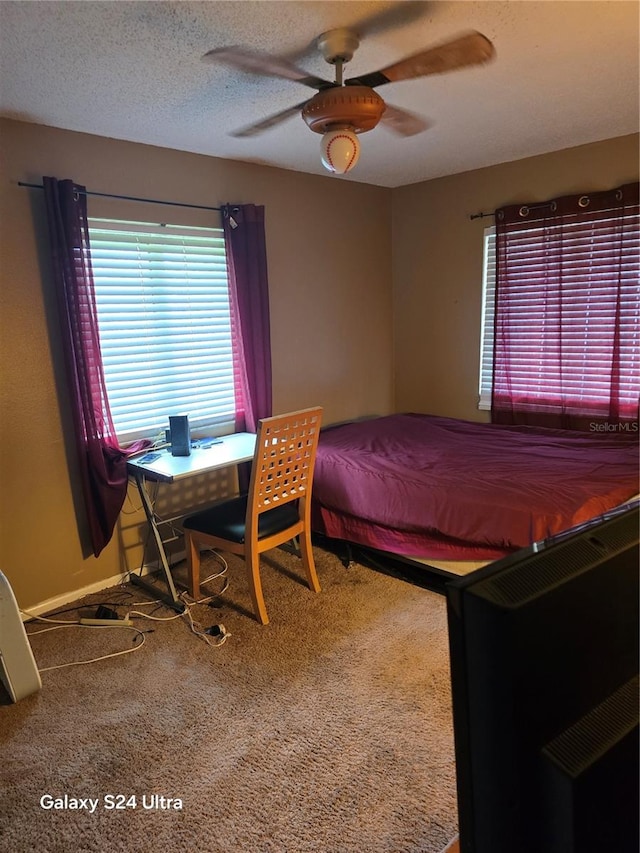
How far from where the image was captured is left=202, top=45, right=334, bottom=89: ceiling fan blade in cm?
191

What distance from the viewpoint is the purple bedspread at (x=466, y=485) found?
241 centimetres

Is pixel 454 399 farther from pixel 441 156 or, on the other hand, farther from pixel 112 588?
pixel 112 588

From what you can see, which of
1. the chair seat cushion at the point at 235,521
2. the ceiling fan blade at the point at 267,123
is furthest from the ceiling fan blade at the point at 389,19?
the chair seat cushion at the point at 235,521

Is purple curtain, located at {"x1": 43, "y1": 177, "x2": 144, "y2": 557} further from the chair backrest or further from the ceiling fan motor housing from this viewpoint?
the ceiling fan motor housing

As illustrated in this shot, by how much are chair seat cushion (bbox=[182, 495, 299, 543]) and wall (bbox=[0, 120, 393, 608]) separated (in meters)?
0.62

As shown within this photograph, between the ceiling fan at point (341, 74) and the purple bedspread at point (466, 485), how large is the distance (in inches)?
60.7

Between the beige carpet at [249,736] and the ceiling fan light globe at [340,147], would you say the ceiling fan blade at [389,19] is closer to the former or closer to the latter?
the ceiling fan light globe at [340,147]

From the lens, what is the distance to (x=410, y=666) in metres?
2.26

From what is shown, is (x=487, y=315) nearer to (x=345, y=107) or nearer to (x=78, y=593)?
(x=345, y=107)

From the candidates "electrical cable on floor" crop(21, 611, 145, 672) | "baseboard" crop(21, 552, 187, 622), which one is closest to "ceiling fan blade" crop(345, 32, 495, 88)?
"electrical cable on floor" crop(21, 611, 145, 672)

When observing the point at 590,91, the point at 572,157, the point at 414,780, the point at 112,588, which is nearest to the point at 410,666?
the point at 414,780

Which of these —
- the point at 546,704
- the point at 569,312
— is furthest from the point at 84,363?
the point at 569,312

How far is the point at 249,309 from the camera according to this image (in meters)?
3.37

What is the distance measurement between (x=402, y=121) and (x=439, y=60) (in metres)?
0.87
